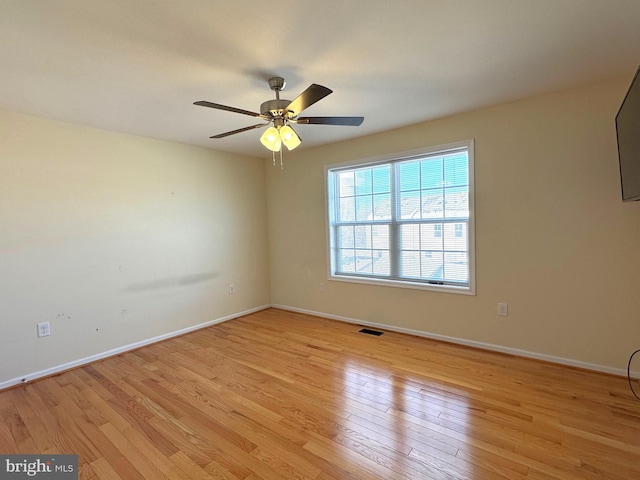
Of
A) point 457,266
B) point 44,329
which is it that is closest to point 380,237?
Answer: point 457,266

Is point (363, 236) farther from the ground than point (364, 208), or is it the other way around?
point (364, 208)

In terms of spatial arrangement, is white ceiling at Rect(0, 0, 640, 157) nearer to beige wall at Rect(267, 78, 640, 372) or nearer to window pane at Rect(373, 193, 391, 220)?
beige wall at Rect(267, 78, 640, 372)

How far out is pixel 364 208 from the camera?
3871 millimetres

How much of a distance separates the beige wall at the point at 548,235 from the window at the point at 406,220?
0.49 feet

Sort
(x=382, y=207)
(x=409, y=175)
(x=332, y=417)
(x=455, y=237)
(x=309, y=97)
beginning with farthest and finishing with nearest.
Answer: (x=382, y=207), (x=409, y=175), (x=455, y=237), (x=332, y=417), (x=309, y=97)

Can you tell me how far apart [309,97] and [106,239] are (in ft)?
8.61

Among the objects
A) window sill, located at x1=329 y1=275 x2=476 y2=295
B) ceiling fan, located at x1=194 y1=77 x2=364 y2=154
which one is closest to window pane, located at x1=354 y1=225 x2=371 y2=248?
window sill, located at x1=329 y1=275 x2=476 y2=295

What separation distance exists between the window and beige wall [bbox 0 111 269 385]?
1.51 meters

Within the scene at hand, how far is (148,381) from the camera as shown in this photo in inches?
102

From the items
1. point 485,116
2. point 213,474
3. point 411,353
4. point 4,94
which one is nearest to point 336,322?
point 411,353

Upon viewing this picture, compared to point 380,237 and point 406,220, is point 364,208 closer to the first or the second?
point 380,237

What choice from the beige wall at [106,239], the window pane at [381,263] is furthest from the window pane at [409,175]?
the beige wall at [106,239]

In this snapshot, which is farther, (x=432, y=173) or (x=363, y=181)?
(x=363, y=181)

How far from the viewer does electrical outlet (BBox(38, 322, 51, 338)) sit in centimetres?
272
